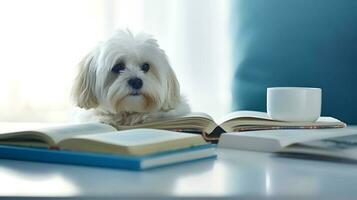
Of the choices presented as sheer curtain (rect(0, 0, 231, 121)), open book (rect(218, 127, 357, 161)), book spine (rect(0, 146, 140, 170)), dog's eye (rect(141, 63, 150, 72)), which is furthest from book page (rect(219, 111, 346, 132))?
sheer curtain (rect(0, 0, 231, 121))

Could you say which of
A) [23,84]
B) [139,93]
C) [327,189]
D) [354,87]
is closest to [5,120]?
[23,84]

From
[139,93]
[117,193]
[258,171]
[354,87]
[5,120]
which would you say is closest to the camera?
[117,193]

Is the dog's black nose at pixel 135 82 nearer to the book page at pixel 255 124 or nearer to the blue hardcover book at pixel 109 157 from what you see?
the book page at pixel 255 124

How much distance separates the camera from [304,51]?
5.19ft

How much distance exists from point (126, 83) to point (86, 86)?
0.12 meters

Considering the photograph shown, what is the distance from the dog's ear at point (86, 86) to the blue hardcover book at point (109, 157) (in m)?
0.48

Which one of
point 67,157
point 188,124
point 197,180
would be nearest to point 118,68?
point 188,124

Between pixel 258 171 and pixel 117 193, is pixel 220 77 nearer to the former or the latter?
pixel 258 171

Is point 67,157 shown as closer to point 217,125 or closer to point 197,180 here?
point 197,180

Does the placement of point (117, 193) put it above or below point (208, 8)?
below

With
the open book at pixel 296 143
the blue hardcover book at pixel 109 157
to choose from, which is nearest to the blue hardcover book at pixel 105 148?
the blue hardcover book at pixel 109 157

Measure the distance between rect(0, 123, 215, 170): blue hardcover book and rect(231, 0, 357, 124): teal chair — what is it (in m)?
0.87

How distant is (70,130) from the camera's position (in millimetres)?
823

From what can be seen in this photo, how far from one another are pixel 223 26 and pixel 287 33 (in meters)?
0.22
